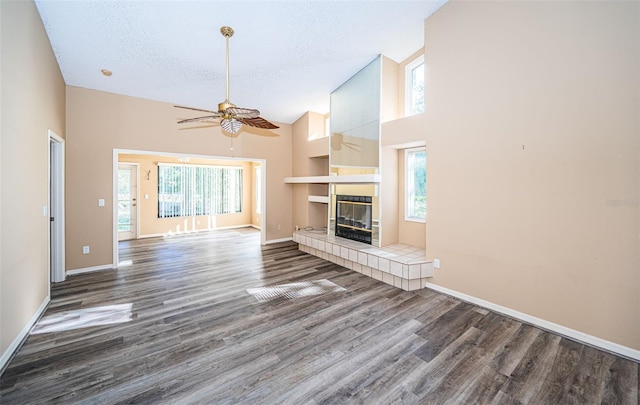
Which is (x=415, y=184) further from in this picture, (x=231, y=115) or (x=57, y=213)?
(x=57, y=213)

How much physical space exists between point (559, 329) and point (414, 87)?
3.71 metres

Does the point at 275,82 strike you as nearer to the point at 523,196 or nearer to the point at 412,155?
the point at 412,155

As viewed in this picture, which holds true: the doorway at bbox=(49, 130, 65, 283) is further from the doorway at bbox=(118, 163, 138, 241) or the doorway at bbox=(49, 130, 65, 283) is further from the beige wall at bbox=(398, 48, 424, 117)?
the beige wall at bbox=(398, 48, 424, 117)

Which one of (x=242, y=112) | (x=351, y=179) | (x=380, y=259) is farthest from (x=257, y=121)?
(x=380, y=259)

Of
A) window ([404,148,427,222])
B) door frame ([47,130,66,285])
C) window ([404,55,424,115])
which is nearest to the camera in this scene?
door frame ([47,130,66,285])

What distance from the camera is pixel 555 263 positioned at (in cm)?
250

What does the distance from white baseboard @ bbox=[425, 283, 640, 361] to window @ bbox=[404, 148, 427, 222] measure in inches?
58.5

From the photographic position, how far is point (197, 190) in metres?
8.02

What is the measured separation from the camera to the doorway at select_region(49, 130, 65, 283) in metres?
3.72

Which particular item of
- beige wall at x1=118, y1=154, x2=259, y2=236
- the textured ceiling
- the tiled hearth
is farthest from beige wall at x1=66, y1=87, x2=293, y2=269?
the tiled hearth

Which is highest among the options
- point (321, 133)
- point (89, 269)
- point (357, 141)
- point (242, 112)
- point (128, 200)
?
point (321, 133)

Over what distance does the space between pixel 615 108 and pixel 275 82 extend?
4.29m

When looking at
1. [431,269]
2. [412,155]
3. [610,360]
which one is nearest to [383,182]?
[412,155]

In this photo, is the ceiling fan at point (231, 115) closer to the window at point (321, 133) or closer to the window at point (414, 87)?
the window at point (414, 87)
